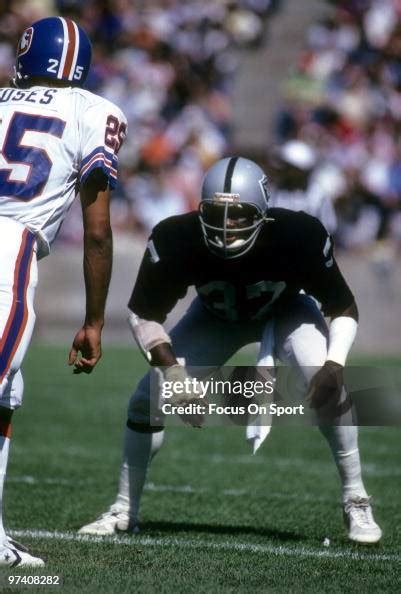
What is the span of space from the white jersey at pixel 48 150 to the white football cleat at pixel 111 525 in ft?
4.22

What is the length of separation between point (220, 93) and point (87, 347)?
11.3 m

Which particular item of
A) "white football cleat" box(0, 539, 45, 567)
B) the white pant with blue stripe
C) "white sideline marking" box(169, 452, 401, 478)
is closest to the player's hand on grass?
the white pant with blue stripe

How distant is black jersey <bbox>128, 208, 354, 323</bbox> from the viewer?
4402 mm

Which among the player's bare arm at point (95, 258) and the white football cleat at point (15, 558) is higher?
the player's bare arm at point (95, 258)

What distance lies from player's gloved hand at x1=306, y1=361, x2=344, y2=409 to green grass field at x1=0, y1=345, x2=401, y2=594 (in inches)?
21.8

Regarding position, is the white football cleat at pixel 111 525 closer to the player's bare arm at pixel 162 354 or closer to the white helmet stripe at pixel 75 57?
the player's bare arm at pixel 162 354

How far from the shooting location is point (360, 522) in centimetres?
448

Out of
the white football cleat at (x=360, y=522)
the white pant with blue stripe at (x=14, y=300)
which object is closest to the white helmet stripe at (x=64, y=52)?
the white pant with blue stripe at (x=14, y=300)

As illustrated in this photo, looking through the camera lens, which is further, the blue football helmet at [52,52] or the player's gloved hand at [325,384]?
the player's gloved hand at [325,384]

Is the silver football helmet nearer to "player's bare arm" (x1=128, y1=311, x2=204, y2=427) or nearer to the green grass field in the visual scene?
"player's bare arm" (x1=128, y1=311, x2=204, y2=427)

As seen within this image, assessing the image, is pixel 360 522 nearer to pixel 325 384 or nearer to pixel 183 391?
pixel 325 384

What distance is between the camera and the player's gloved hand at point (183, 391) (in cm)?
426

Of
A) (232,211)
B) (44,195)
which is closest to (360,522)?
(232,211)

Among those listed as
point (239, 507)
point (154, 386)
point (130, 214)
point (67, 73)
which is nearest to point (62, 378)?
point (130, 214)
